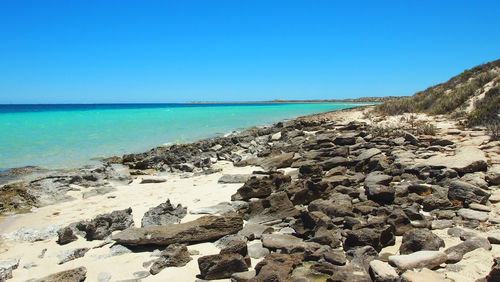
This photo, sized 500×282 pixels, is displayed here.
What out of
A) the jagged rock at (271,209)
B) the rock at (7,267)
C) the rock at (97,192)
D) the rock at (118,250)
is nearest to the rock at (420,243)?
the jagged rock at (271,209)

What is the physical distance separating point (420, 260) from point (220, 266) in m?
2.10

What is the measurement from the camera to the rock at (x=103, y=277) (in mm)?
4042

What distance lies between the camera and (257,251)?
436 cm

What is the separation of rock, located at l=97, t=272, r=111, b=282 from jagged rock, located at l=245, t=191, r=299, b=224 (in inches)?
91.7

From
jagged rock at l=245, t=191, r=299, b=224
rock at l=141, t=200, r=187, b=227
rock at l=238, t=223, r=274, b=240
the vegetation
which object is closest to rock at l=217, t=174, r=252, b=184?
rock at l=141, t=200, r=187, b=227

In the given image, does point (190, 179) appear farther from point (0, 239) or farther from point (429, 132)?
point (429, 132)

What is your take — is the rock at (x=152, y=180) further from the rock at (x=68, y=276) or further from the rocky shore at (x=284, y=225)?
the rock at (x=68, y=276)

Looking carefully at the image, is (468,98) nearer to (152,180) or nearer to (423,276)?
(152,180)

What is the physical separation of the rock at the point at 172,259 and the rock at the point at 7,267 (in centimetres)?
187

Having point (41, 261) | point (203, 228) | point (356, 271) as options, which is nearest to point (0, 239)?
point (41, 261)

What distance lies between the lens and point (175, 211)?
6195mm

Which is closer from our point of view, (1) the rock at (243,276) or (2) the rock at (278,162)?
(1) the rock at (243,276)

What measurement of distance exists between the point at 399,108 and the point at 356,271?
67.5ft

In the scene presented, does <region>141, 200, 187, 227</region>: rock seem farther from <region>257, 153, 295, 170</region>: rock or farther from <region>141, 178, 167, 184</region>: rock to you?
<region>257, 153, 295, 170</region>: rock
